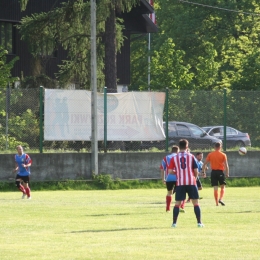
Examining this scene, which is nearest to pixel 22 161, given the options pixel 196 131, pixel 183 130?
pixel 183 130

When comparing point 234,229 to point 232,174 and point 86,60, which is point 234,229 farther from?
point 86,60

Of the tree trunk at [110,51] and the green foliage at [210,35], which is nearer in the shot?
the tree trunk at [110,51]

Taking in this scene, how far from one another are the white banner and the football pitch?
16.2 ft

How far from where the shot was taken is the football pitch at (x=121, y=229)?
1287 centimetres

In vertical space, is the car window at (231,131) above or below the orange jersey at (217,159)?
above

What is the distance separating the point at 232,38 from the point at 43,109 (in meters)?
40.2

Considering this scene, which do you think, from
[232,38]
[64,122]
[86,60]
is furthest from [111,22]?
[232,38]

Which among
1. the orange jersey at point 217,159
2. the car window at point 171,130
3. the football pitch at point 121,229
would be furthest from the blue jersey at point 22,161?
the car window at point 171,130

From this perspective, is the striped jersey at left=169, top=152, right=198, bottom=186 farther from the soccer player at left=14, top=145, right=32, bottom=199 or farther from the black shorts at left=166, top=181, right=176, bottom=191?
the soccer player at left=14, top=145, right=32, bottom=199

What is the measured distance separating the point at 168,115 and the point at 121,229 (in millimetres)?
16597

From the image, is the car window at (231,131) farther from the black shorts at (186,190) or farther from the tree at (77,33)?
the black shorts at (186,190)

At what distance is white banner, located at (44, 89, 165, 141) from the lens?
3158 centimetres

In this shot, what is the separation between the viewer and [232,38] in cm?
6962

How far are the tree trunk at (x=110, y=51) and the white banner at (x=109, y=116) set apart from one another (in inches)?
165
